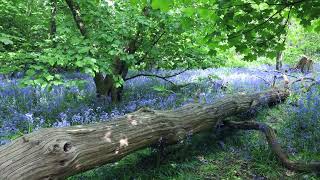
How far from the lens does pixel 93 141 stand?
151 inches

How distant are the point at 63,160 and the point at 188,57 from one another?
5562 mm

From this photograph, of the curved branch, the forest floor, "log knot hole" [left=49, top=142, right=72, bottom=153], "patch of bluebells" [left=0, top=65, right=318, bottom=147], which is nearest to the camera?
"log knot hole" [left=49, top=142, right=72, bottom=153]

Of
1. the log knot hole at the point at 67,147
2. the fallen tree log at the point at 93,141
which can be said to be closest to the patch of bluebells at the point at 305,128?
the fallen tree log at the point at 93,141

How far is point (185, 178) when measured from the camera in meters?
4.67

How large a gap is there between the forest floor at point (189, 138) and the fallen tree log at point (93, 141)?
0.37 meters

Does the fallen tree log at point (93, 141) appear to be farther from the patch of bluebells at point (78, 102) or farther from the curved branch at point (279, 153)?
the patch of bluebells at point (78, 102)

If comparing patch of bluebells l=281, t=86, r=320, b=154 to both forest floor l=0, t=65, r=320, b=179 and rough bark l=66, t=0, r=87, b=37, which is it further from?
rough bark l=66, t=0, r=87, b=37

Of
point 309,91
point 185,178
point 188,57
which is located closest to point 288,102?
point 309,91

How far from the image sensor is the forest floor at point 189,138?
4.90 m

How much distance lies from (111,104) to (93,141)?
4.15 meters

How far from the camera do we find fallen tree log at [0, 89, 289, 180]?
10.4 ft

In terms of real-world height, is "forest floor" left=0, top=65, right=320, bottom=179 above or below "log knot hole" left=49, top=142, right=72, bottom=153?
below

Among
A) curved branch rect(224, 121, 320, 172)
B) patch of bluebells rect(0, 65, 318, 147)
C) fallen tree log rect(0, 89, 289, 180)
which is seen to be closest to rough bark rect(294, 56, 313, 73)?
patch of bluebells rect(0, 65, 318, 147)

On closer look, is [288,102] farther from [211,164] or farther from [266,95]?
[211,164]
